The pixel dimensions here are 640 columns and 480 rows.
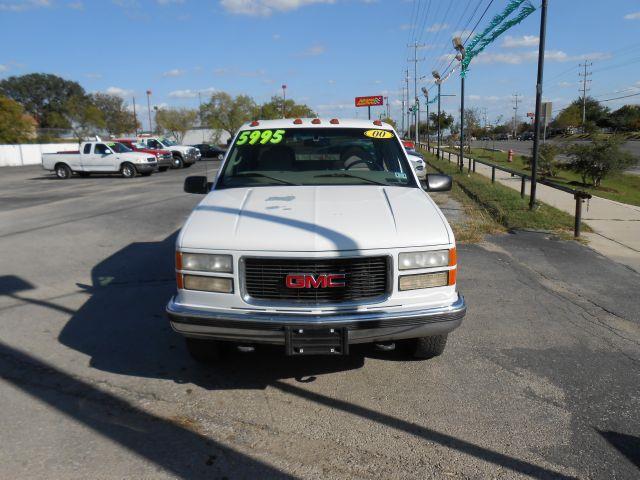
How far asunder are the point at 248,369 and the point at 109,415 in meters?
1.10

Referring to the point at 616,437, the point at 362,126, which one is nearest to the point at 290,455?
the point at 616,437

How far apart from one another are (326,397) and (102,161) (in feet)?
81.9

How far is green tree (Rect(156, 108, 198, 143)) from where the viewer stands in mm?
76106

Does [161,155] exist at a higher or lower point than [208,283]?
higher

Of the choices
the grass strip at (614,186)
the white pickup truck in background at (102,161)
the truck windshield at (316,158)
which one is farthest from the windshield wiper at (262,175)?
the white pickup truck in background at (102,161)

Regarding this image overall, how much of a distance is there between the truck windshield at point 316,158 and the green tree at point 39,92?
11285cm

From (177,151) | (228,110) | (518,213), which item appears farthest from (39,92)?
(518,213)

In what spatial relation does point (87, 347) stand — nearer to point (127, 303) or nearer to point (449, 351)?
point (127, 303)

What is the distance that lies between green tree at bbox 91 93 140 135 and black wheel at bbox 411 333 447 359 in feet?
257

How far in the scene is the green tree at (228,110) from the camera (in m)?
68.9

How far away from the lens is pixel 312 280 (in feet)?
11.4

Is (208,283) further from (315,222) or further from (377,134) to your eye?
(377,134)

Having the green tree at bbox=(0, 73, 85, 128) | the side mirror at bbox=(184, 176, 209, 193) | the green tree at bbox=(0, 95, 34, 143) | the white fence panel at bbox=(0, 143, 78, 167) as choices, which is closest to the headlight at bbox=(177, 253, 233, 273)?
the side mirror at bbox=(184, 176, 209, 193)

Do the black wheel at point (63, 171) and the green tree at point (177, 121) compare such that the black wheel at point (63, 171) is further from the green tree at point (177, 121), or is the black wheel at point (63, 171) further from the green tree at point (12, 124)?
the green tree at point (177, 121)
